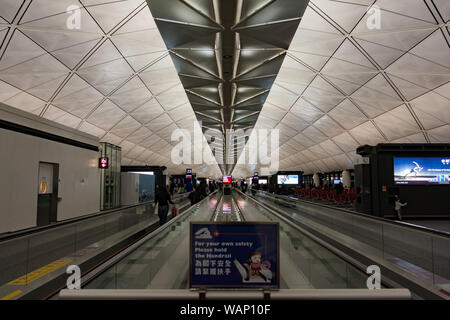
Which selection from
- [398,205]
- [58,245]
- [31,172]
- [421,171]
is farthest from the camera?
[421,171]

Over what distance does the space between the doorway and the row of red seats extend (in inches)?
984

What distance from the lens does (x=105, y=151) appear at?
22.5m

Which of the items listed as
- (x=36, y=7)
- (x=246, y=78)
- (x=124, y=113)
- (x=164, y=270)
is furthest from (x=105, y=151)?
(x=164, y=270)

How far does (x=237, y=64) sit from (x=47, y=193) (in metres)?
16.3

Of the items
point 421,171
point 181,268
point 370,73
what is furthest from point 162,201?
point 370,73

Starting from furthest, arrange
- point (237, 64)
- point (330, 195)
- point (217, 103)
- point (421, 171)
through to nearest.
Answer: point (330, 195)
point (217, 103)
point (237, 64)
point (421, 171)

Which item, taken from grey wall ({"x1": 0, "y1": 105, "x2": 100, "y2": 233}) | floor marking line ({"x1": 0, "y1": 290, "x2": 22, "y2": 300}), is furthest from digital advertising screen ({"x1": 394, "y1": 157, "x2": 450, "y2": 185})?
grey wall ({"x1": 0, "y1": 105, "x2": 100, "y2": 233})

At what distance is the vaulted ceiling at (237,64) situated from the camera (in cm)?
1353

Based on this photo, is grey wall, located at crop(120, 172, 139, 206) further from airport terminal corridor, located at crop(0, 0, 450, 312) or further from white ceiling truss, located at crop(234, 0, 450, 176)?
white ceiling truss, located at crop(234, 0, 450, 176)

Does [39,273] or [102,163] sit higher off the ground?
[102,163]

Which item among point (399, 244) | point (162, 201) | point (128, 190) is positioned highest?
point (162, 201)

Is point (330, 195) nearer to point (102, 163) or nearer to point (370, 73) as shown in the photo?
point (370, 73)

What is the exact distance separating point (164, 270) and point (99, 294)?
4049 millimetres

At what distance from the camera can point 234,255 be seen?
2.94 meters
